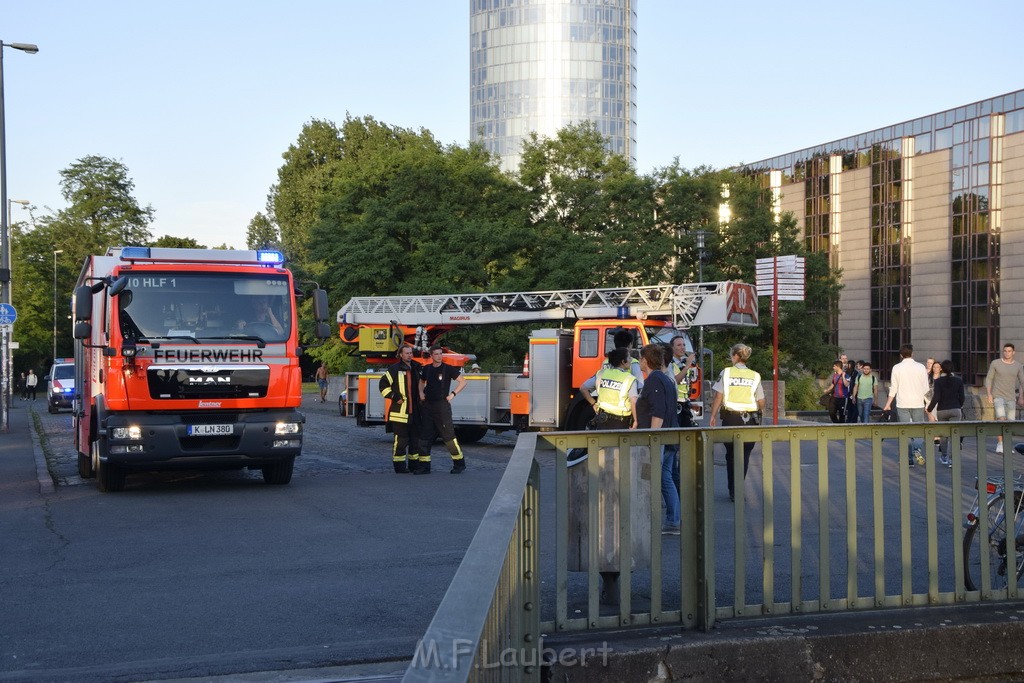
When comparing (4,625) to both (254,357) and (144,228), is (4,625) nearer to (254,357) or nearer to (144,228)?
(254,357)

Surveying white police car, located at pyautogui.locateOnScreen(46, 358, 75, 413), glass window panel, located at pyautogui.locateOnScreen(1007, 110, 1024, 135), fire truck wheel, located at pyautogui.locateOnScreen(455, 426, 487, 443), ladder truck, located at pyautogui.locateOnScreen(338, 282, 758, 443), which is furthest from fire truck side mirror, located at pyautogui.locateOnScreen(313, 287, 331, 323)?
glass window panel, located at pyautogui.locateOnScreen(1007, 110, 1024, 135)

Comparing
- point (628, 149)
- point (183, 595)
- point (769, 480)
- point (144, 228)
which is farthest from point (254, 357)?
point (628, 149)

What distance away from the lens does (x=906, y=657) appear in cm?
565

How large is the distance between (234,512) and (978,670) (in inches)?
311

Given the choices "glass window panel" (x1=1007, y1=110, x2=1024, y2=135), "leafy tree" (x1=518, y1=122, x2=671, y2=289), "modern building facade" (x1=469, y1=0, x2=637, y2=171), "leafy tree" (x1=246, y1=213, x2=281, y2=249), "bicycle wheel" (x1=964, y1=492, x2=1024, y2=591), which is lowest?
"bicycle wheel" (x1=964, y1=492, x2=1024, y2=591)

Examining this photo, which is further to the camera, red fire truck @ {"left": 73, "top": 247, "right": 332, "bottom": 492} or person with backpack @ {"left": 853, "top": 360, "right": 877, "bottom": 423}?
person with backpack @ {"left": 853, "top": 360, "right": 877, "bottom": 423}

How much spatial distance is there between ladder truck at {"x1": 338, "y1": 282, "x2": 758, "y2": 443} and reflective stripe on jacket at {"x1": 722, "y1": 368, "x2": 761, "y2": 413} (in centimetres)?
606

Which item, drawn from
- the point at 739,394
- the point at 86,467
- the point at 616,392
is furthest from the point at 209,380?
the point at 739,394

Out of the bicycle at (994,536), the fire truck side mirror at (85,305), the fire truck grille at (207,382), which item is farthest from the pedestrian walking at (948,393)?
the bicycle at (994,536)

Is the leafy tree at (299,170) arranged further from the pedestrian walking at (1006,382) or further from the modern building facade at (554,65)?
the modern building facade at (554,65)

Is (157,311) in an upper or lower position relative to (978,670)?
upper

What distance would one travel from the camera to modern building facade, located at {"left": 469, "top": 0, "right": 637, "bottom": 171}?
137 meters

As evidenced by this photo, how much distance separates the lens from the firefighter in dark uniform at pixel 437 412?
16.1m

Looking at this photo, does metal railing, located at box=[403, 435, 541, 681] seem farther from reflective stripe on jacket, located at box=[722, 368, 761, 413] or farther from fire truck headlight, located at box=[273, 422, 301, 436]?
fire truck headlight, located at box=[273, 422, 301, 436]
